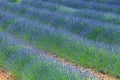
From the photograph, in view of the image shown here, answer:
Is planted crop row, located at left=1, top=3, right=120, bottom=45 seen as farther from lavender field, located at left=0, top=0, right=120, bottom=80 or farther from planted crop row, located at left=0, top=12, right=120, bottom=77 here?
planted crop row, located at left=0, top=12, right=120, bottom=77

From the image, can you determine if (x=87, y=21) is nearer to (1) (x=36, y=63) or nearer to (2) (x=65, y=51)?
(2) (x=65, y=51)

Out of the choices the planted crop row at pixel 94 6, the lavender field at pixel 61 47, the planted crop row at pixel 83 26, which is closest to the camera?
the lavender field at pixel 61 47

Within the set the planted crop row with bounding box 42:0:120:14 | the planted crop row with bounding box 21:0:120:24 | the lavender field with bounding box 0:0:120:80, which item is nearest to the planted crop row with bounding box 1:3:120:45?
the lavender field with bounding box 0:0:120:80

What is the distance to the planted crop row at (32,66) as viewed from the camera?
4866 mm

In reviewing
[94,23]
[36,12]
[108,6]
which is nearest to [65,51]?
[94,23]

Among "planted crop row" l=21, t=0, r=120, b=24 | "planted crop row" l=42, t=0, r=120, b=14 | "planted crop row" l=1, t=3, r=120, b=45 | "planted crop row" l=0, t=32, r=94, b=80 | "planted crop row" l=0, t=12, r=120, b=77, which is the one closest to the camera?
"planted crop row" l=0, t=32, r=94, b=80

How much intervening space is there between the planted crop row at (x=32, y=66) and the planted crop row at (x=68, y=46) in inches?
54.5

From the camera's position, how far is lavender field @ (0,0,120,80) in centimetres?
544

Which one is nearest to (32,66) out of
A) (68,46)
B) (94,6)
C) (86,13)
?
(68,46)

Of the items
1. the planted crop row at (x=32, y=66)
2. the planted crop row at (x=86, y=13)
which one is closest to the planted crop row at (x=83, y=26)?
the planted crop row at (x=86, y=13)

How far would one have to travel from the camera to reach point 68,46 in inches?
317

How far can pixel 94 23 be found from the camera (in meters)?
9.80

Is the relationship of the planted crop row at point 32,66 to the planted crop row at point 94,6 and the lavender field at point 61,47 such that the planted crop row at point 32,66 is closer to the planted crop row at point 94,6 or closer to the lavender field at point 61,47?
the lavender field at point 61,47

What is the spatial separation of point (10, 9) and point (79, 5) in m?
2.82
